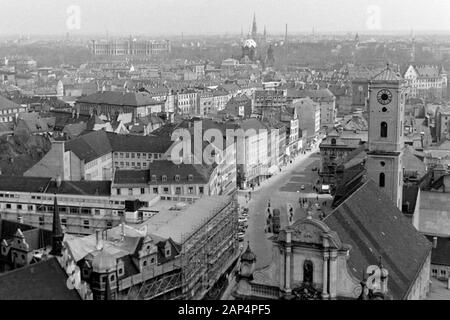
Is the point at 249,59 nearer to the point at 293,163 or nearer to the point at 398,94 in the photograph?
the point at 293,163

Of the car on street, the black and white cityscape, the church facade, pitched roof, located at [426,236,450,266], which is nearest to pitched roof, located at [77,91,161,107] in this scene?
the black and white cityscape

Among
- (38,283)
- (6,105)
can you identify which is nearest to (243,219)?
(38,283)

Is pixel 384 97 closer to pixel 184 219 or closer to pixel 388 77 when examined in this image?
pixel 388 77

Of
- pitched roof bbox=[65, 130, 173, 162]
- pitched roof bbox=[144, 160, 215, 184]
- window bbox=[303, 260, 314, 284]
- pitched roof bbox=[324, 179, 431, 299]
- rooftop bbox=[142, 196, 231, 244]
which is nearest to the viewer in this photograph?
window bbox=[303, 260, 314, 284]

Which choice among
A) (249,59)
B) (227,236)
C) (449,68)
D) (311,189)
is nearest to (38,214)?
(227,236)

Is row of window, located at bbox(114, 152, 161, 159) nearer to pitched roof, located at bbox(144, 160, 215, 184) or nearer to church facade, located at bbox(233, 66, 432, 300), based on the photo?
pitched roof, located at bbox(144, 160, 215, 184)

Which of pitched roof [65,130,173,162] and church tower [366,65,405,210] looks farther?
pitched roof [65,130,173,162]
